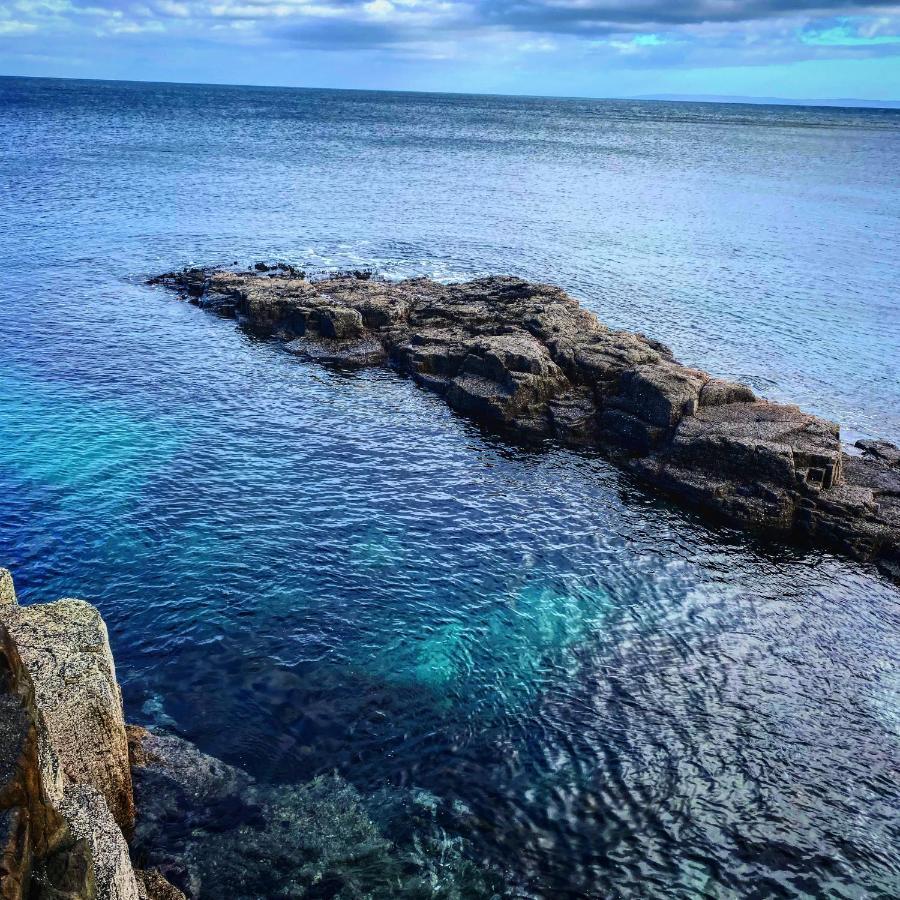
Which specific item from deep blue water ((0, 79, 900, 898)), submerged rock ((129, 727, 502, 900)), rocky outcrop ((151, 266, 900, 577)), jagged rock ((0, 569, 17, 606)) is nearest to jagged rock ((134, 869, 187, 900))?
submerged rock ((129, 727, 502, 900))

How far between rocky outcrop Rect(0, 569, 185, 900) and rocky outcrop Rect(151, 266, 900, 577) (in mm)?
25707

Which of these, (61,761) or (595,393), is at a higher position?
(61,761)

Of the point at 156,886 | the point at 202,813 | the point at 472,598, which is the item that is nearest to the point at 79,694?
the point at 156,886

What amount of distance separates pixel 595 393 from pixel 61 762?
106 feet

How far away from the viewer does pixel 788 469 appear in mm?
34188

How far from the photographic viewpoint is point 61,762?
15516 millimetres

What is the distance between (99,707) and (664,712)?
1515cm

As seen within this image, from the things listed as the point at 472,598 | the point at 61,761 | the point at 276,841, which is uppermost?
the point at 61,761

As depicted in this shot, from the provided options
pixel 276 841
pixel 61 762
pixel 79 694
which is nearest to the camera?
pixel 61 762

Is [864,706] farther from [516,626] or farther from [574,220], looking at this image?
[574,220]

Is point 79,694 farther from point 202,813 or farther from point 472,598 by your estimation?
point 472,598

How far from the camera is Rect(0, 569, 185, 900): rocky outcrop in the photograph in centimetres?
946

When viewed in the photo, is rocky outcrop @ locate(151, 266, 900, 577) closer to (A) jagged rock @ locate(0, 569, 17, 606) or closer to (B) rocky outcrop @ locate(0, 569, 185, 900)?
(B) rocky outcrop @ locate(0, 569, 185, 900)

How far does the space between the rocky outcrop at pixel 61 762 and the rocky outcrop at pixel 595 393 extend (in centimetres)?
2571
